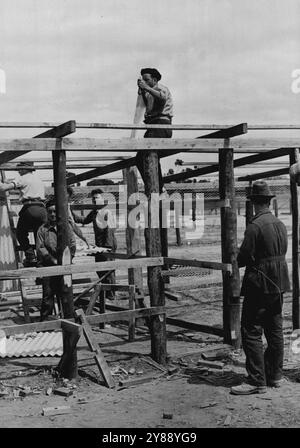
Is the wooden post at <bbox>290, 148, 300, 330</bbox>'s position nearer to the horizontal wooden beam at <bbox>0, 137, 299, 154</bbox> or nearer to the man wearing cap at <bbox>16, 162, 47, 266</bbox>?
the horizontal wooden beam at <bbox>0, 137, 299, 154</bbox>

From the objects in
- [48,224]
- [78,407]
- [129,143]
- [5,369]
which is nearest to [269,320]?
[78,407]

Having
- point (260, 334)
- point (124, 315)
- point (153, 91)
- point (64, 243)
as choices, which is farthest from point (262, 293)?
point (153, 91)

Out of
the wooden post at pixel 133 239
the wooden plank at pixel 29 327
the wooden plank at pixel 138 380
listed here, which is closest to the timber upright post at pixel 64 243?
the wooden plank at pixel 29 327

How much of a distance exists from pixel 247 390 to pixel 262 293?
3.36 feet

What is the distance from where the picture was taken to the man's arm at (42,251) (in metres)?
9.61

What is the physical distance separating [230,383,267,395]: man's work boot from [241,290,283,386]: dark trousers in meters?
0.05

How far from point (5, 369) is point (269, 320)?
345cm

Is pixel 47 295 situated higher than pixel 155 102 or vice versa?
pixel 155 102

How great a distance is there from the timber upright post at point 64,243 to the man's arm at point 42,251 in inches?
94.4

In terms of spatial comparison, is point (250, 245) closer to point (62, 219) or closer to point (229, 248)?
point (229, 248)

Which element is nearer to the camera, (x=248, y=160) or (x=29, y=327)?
(x=29, y=327)

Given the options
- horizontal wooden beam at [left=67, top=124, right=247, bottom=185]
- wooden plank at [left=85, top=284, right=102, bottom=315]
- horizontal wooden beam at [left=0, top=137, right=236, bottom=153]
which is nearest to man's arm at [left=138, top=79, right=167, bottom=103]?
horizontal wooden beam at [left=67, top=124, right=247, bottom=185]

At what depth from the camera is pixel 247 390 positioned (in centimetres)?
644
